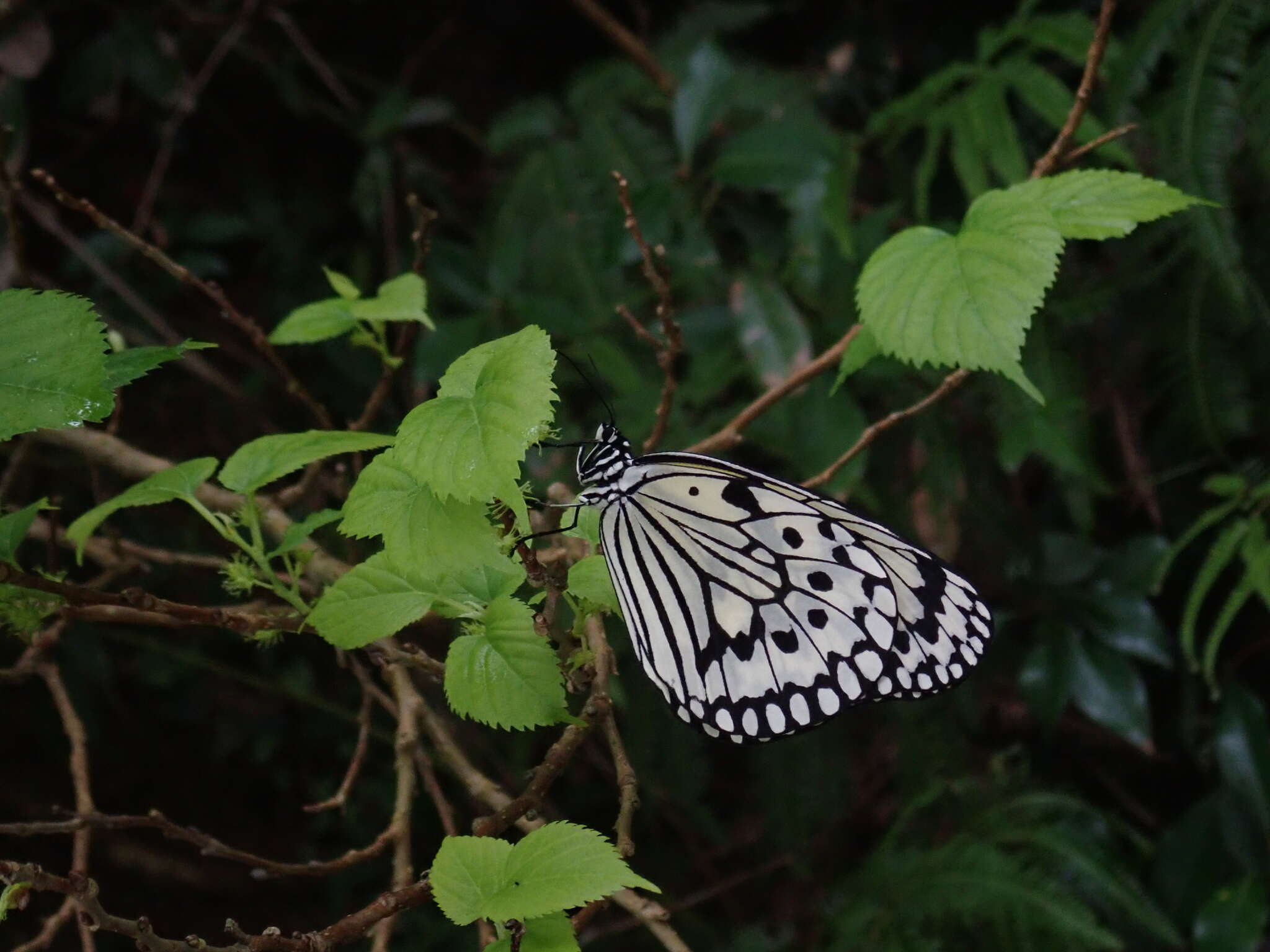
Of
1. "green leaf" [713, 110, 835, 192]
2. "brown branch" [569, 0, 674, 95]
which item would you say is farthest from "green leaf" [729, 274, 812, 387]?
"brown branch" [569, 0, 674, 95]

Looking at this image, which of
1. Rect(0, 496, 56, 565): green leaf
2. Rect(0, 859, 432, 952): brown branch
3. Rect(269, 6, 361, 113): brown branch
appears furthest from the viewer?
Rect(269, 6, 361, 113): brown branch

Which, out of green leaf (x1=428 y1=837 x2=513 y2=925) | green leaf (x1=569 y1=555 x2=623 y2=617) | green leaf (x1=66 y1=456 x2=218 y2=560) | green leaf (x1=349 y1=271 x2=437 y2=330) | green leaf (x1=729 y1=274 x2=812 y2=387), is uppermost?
green leaf (x1=729 y1=274 x2=812 y2=387)

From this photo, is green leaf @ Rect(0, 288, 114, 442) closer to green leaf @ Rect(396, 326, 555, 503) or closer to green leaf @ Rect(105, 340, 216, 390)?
green leaf @ Rect(105, 340, 216, 390)

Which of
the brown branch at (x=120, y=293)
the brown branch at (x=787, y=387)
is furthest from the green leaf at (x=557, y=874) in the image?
the brown branch at (x=120, y=293)

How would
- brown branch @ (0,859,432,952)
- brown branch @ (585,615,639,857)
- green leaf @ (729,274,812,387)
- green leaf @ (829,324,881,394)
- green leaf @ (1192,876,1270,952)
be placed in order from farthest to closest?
1. green leaf @ (1192,876,1270,952)
2. green leaf @ (729,274,812,387)
3. green leaf @ (829,324,881,394)
4. brown branch @ (585,615,639,857)
5. brown branch @ (0,859,432,952)

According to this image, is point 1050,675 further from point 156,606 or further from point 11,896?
point 11,896

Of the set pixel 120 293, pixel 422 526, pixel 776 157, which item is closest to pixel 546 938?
pixel 422 526
